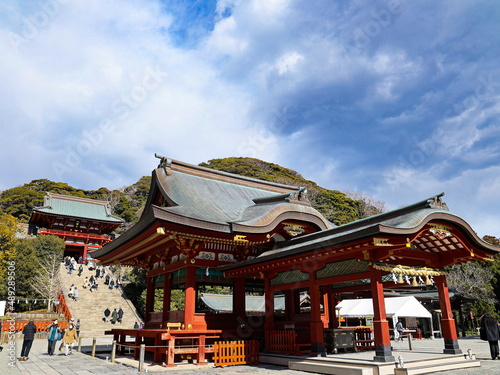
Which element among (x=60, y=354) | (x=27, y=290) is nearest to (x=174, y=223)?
(x=60, y=354)

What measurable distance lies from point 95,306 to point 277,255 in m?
23.2

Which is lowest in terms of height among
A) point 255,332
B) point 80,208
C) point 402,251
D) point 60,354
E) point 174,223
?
point 60,354

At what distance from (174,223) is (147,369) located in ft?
14.0

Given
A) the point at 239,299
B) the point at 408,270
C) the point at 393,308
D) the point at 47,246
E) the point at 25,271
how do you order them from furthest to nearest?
the point at 47,246 → the point at 25,271 → the point at 393,308 → the point at 239,299 → the point at 408,270

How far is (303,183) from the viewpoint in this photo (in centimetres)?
7338

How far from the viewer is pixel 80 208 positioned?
50.7 meters

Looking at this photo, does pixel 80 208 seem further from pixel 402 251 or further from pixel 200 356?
pixel 402 251

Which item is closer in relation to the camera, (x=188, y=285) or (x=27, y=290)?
(x=188, y=285)

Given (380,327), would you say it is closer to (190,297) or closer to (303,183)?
(190,297)

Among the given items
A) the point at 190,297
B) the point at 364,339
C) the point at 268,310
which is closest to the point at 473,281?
the point at 364,339

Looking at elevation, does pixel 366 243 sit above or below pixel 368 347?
above

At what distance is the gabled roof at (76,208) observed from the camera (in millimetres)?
47081

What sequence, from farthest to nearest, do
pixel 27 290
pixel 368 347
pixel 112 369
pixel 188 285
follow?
pixel 27 290 < pixel 368 347 < pixel 188 285 < pixel 112 369

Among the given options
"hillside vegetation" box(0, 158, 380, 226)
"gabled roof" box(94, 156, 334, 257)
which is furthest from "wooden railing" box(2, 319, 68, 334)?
"hillside vegetation" box(0, 158, 380, 226)
